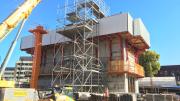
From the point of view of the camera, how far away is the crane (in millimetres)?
14734

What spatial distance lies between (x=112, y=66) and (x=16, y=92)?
1580 centimetres

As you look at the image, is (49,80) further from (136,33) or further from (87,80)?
(136,33)

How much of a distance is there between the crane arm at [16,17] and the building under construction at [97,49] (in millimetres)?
9976

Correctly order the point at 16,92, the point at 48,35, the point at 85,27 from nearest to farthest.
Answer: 1. the point at 16,92
2. the point at 85,27
3. the point at 48,35

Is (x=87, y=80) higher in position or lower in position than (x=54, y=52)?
lower

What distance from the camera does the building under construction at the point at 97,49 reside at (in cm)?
2800

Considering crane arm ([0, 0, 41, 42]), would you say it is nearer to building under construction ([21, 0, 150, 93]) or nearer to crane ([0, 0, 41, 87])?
crane ([0, 0, 41, 87])

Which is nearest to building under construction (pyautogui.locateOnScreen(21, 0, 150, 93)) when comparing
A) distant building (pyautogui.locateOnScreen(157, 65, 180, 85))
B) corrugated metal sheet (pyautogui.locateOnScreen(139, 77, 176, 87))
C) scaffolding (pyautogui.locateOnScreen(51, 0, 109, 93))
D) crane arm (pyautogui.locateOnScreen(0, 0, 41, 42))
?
scaffolding (pyautogui.locateOnScreen(51, 0, 109, 93))

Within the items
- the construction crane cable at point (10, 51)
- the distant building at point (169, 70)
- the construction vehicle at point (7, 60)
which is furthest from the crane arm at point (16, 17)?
the distant building at point (169, 70)

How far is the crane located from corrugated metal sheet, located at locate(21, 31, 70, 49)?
48.2ft

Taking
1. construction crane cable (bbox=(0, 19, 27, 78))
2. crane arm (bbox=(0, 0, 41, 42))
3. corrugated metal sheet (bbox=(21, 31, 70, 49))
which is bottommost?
construction crane cable (bbox=(0, 19, 27, 78))

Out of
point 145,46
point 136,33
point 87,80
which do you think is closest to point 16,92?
point 87,80

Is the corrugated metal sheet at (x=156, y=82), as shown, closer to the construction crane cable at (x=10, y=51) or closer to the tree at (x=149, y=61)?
the tree at (x=149, y=61)

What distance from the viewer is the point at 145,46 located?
35.5 m
